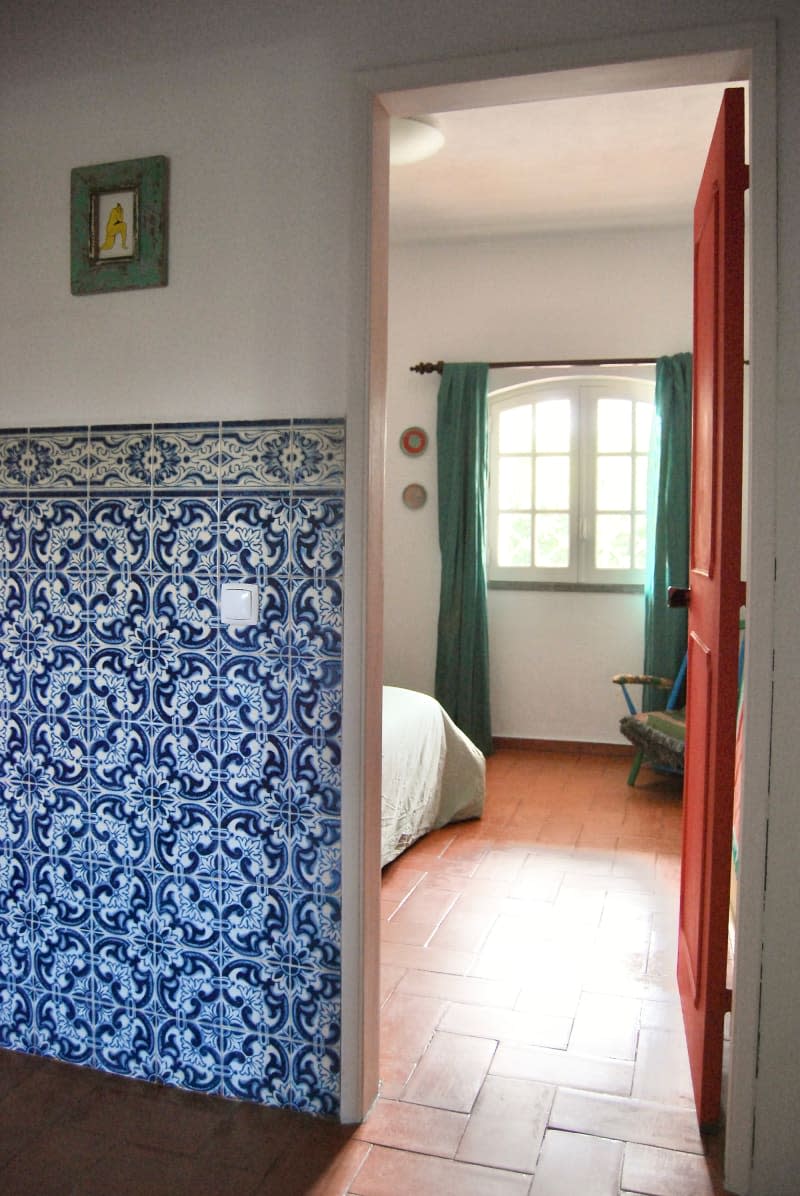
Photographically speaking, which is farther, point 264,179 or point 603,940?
point 603,940

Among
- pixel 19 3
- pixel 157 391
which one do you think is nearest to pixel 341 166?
pixel 157 391

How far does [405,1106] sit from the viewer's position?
7.19ft

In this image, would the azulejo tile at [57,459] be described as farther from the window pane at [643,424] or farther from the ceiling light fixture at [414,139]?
the window pane at [643,424]

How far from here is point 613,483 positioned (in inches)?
226

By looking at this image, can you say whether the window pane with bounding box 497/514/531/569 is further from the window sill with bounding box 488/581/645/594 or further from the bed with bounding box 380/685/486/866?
the bed with bounding box 380/685/486/866

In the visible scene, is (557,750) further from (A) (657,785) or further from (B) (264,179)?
(B) (264,179)

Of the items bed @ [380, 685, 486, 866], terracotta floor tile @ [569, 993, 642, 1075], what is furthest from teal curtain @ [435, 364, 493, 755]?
terracotta floor tile @ [569, 993, 642, 1075]

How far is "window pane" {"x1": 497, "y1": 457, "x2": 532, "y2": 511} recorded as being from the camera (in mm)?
5863

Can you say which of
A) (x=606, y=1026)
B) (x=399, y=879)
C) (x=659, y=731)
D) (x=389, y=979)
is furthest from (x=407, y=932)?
(x=659, y=731)

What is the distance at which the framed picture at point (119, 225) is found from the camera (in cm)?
221

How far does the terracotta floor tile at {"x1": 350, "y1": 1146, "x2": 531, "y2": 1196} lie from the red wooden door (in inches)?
19.3

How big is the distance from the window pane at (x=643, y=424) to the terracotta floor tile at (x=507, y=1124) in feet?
13.5

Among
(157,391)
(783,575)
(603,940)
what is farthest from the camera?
(603,940)

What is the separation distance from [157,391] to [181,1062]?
155 centimetres
